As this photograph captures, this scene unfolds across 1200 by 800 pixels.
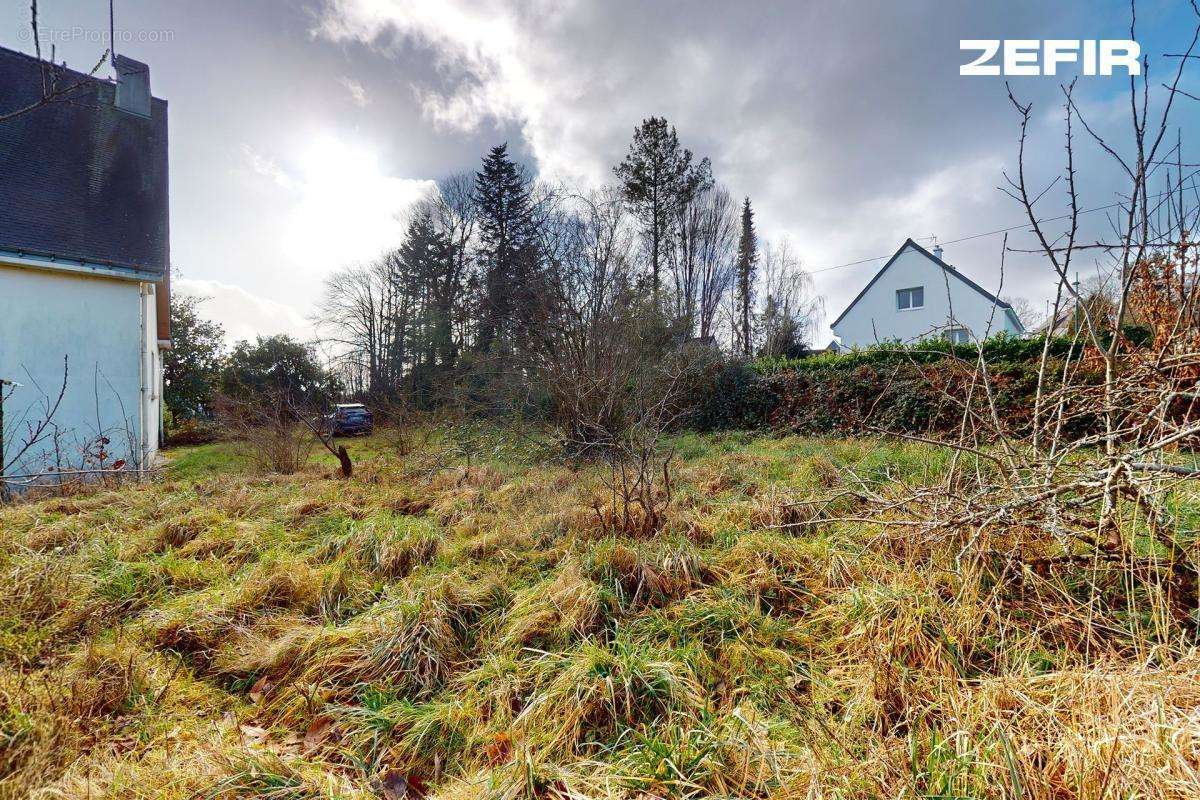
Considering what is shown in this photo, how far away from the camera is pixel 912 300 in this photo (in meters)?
18.5

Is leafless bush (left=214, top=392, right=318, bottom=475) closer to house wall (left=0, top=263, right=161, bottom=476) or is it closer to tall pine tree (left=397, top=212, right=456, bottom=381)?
house wall (left=0, top=263, right=161, bottom=476)

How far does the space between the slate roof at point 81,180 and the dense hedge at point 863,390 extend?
1274cm

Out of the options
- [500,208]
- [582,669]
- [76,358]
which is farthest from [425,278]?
[582,669]

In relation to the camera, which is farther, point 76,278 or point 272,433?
point 76,278

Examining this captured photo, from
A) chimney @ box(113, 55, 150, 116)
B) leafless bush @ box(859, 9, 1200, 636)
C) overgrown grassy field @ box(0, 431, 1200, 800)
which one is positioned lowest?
overgrown grassy field @ box(0, 431, 1200, 800)

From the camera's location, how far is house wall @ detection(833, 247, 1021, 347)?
17.2 meters

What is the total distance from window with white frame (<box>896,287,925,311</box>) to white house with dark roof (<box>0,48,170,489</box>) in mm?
23072

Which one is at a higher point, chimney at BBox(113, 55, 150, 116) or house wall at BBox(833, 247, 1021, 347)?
chimney at BBox(113, 55, 150, 116)

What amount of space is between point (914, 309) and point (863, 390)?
12.6 m

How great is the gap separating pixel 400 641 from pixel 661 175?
19777 mm

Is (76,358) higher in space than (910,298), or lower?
lower

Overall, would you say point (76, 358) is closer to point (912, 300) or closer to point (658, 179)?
point (658, 179)

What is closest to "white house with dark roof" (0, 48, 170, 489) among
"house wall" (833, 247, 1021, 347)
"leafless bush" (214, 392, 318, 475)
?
"leafless bush" (214, 392, 318, 475)

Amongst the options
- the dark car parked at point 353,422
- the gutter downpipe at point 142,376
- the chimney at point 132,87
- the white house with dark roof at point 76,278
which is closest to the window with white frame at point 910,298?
the dark car parked at point 353,422
